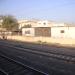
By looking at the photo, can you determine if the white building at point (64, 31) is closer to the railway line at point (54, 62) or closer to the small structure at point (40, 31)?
the small structure at point (40, 31)

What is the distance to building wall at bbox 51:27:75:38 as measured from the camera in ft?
144

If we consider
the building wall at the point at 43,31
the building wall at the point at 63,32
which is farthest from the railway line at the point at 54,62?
the building wall at the point at 43,31

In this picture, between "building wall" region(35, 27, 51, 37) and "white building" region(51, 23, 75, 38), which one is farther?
"building wall" region(35, 27, 51, 37)

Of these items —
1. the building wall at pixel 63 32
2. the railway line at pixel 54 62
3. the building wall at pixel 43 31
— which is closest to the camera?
the railway line at pixel 54 62

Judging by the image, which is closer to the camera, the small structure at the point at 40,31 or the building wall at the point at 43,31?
the building wall at the point at 43,31

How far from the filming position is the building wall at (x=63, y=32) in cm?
4384

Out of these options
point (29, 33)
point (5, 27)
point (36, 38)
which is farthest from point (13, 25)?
point (36, 38)

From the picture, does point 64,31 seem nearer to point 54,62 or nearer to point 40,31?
point 40,31

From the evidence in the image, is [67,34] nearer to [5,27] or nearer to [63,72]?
[63,72]

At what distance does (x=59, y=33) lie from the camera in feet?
153

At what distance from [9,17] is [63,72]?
8274cm

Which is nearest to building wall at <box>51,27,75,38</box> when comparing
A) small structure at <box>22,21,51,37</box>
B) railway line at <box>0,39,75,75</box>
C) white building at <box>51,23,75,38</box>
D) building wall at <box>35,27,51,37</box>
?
white building at <box>51,23,75,38</box>

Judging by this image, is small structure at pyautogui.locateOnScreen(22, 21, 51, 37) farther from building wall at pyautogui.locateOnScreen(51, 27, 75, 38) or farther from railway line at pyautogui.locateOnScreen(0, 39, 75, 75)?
railway line at pyautogui.locateOnScreen(0, 39, 75, 75)

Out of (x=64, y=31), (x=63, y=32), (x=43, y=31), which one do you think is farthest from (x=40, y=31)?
(x=64, y=31)
